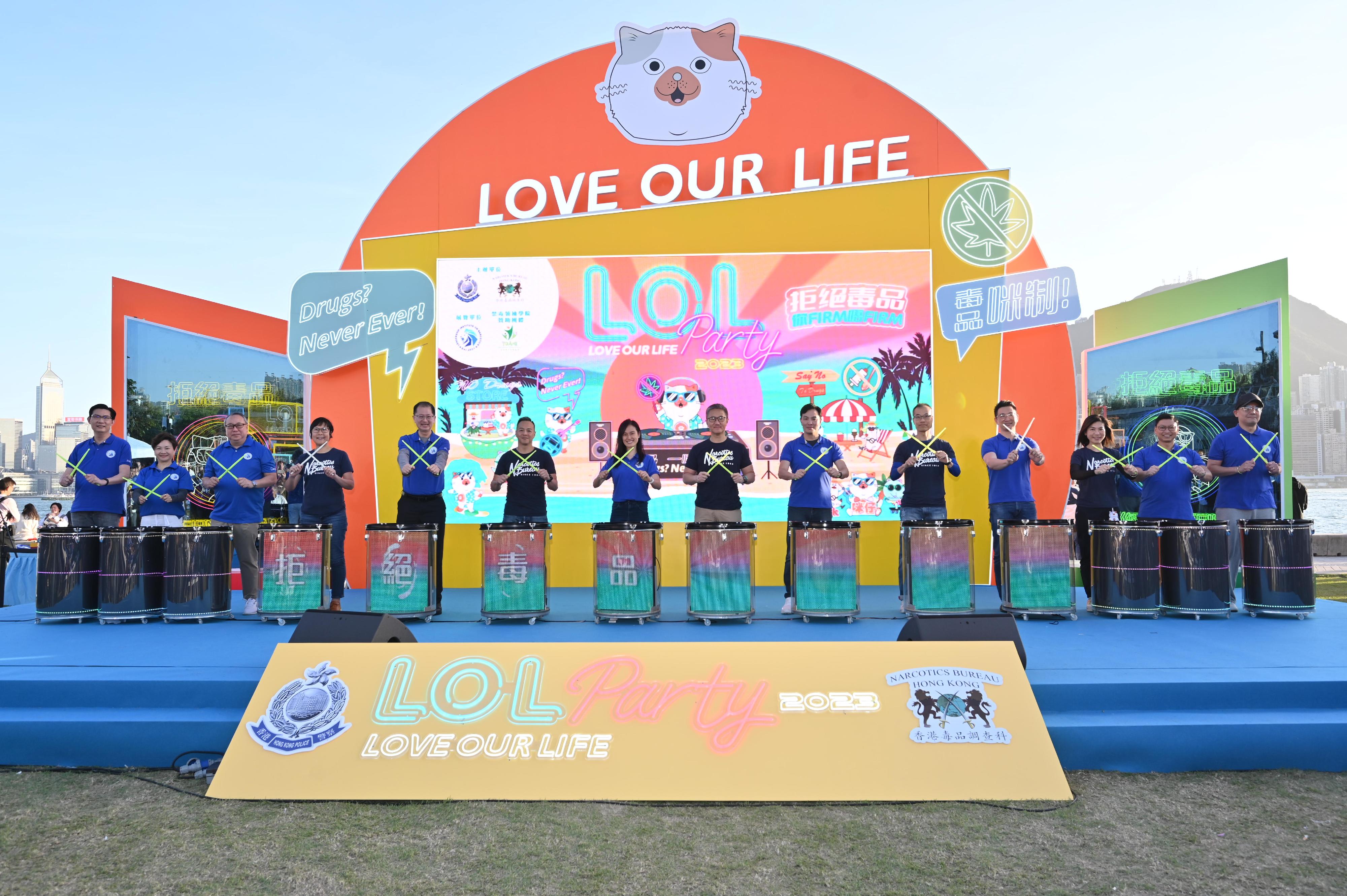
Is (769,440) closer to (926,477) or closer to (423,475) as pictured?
(926,477)

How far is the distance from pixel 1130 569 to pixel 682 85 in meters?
5.77

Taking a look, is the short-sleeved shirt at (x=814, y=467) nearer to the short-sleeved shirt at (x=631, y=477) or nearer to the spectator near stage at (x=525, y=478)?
the short-sleeved shirt at (x=631, y=477)

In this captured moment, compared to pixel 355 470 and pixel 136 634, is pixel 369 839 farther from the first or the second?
pixel 355 470

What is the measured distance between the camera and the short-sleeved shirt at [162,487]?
640 centimetres

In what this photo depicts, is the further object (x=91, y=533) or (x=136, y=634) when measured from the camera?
(x=91, y=533)

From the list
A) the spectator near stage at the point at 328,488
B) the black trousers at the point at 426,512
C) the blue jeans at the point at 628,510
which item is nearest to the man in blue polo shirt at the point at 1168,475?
the blue jeans at the point at 628,510

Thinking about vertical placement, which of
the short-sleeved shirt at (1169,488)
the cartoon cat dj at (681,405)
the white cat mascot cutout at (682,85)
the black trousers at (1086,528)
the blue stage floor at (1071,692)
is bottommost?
the blue stage floor at (1071,692)

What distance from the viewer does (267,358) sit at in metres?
8.52

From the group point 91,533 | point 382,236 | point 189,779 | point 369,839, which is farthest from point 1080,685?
point 382,236

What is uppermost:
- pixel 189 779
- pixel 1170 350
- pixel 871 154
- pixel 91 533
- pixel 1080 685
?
pixel 871 154

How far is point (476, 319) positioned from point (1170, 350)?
6.79m

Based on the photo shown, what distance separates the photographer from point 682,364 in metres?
7.77

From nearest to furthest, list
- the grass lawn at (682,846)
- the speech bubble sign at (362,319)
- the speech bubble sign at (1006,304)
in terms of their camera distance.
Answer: the grass lawn at (682,846) → the speech bubble sign at (1006,304) → the speech bubble sign at (362,319)

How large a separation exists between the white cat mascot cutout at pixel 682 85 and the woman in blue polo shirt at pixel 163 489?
501 cm
